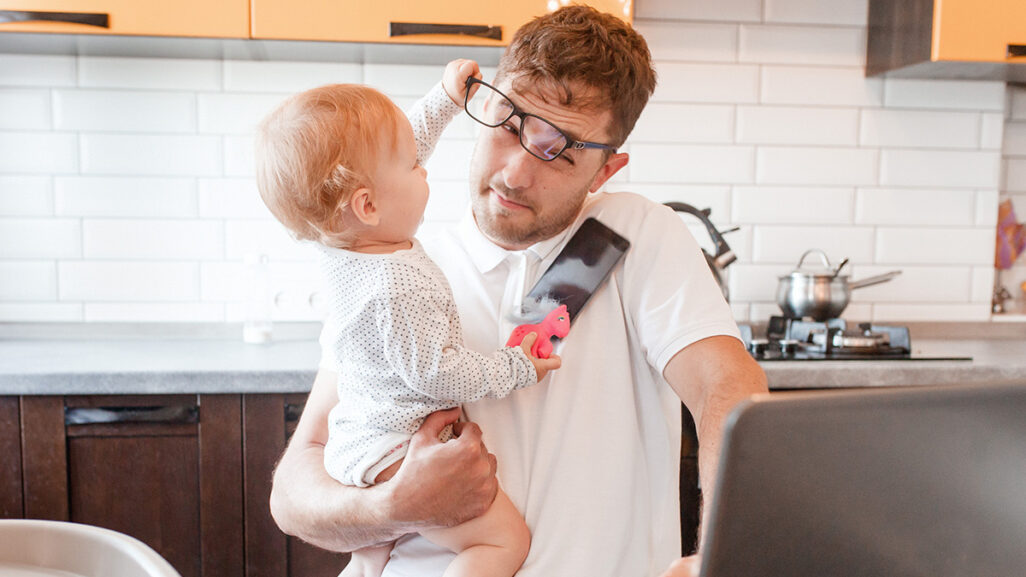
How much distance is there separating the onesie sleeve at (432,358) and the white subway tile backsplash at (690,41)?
5.00 ft

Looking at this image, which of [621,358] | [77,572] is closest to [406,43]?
[621,358]

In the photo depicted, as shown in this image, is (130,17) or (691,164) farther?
(691,164)

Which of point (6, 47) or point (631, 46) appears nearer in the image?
point (631, 46)

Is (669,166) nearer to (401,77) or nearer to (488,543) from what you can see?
(401,77)

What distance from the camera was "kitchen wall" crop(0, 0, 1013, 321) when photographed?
221cm

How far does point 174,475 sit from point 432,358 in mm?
985

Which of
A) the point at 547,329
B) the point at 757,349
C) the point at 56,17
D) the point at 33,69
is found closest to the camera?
the point at 547,329

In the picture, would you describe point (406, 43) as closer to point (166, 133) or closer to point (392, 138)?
point (166, 133)

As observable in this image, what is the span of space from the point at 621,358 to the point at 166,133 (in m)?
1.61

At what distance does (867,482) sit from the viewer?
46cm

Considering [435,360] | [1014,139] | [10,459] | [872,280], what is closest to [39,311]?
[10,459]

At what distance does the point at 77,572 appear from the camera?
905mm

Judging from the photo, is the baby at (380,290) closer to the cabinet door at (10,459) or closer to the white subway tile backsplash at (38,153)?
the cabinet door at (10,459)

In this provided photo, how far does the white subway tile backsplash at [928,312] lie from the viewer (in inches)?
96.5
